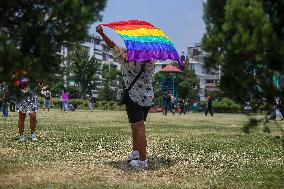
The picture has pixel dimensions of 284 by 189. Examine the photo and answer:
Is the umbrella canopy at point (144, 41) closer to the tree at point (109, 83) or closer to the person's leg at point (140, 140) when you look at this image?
the person's leg at point (140, 140)

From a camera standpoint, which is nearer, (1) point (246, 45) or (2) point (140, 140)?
(1) point (246, 45)

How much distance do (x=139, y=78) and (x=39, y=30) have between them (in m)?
3.59

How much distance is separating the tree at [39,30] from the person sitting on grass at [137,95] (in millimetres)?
3163

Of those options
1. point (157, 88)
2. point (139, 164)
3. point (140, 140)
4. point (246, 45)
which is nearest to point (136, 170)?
point (139, 164)

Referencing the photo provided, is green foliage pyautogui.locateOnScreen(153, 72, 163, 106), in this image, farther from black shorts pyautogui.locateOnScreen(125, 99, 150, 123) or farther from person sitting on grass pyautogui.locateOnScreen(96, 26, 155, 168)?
black shorts pyautogui.locateOnScreen(125, 99, 150, 123)

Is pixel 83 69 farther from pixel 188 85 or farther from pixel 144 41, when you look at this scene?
pixel 144 41

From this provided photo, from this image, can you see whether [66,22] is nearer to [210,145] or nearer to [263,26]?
[263,26]

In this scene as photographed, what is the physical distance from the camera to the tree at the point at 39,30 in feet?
14.8

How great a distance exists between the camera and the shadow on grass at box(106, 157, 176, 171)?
8.05m

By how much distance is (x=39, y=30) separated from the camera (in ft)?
15.7

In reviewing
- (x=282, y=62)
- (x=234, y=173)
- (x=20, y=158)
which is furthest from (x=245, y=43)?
(x=20, y=158)

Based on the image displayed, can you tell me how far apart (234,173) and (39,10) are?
4267mm

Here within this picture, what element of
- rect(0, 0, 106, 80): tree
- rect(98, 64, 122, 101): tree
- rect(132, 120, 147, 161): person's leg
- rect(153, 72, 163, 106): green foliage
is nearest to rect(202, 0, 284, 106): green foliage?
rect(0, 0, 106, 80): tree

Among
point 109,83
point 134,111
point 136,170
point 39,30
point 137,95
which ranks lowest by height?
point 136,170
